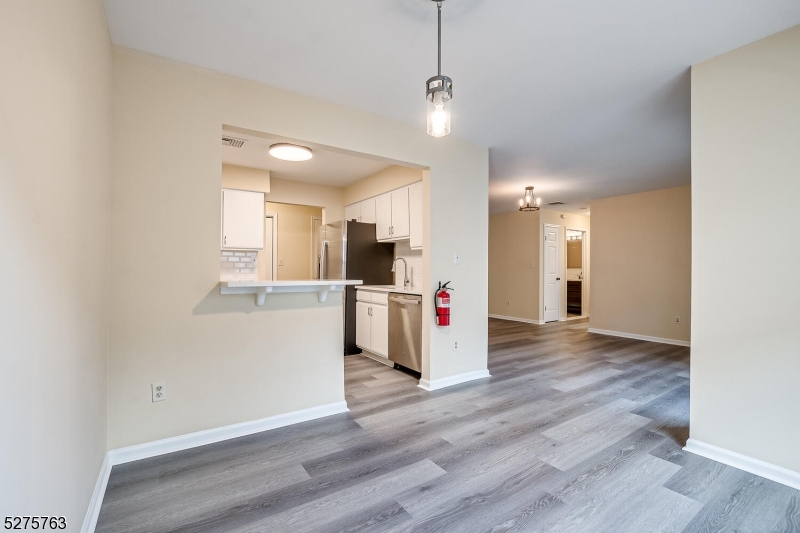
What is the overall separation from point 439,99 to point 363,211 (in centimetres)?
352

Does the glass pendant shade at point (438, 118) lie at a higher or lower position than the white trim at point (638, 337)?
higher

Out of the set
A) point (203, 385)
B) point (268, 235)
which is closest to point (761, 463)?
point (203, 385)

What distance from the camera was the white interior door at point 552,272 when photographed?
309 inches

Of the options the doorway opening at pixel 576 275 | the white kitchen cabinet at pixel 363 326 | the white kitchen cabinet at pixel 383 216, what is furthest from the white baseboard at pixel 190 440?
the doorway opening at pixel 576 275

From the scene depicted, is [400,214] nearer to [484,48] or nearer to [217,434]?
[484,48]

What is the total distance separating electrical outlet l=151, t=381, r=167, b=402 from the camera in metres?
2.25

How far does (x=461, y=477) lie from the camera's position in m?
2.04

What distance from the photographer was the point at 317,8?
189 cm

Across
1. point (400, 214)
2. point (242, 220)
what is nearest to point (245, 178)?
point (242, 220)

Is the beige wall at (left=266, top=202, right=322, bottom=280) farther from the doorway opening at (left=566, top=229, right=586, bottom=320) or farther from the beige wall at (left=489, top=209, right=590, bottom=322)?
the doorway opening at (left=566, top=229, right=586, bottom=320)

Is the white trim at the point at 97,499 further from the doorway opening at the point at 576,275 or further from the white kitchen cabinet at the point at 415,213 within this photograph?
the doorway opening at the point at 576,275

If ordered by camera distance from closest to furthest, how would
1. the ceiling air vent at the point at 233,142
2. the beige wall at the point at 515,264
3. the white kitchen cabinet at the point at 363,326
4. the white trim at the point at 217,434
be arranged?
the white trim at the point at 217,434, the ceiling air vent at the point at 233,142, the white kitchen cabinet at the point at 363,326, the beige wall at the point at 515,264

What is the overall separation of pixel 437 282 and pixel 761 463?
8.09 feet

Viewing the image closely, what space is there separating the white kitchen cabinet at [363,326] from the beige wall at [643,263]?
4.47m
